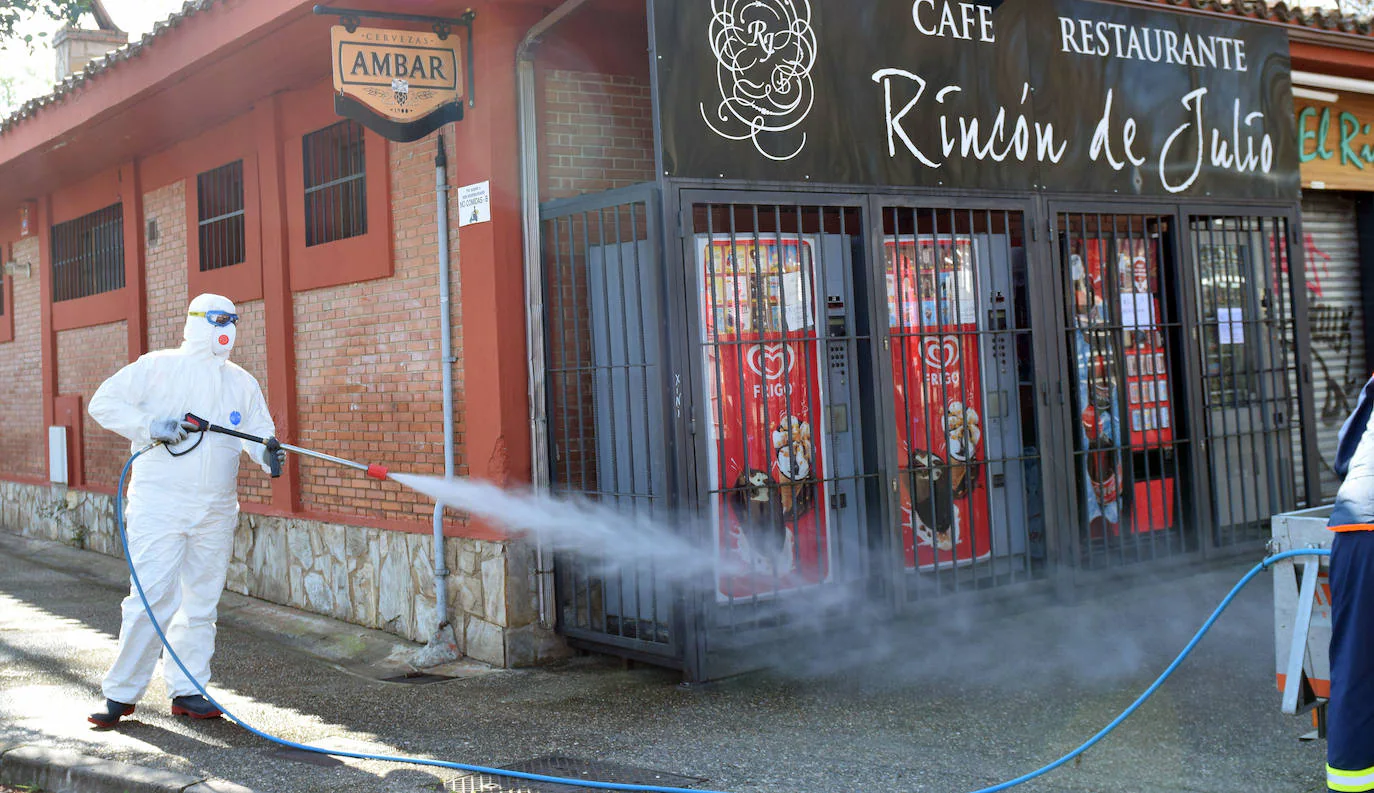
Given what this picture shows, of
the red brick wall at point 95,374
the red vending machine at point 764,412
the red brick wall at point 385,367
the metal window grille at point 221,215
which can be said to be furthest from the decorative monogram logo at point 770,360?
the red brick wall at point 95,374

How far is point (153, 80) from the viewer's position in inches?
359

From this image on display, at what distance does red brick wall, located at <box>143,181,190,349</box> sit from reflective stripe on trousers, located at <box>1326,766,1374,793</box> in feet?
32.0

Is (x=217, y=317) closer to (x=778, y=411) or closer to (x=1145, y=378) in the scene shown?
(x=778, y=411)

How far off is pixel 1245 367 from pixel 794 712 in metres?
4.95

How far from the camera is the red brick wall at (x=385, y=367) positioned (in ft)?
25.6

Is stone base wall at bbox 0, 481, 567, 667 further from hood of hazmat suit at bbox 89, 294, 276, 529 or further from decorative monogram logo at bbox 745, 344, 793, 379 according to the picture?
decorative monogram logo at bbox 745, 344, 793, 379

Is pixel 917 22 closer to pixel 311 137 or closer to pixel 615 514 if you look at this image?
pixel 615 514

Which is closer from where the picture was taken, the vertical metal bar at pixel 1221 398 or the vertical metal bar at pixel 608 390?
the vertical metal bar at pixel 608 390

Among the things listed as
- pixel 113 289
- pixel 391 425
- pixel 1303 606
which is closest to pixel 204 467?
pixel 391 425

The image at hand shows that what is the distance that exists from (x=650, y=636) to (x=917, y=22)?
3.92 metres

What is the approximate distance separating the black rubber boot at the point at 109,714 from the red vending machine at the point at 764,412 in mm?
2998

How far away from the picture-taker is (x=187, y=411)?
6258 millimetres

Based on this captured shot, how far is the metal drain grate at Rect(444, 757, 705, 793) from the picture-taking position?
491cm

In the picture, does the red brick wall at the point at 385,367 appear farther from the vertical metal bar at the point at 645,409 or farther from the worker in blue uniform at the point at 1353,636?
the worker in blue uniform at the point at 1353,636
